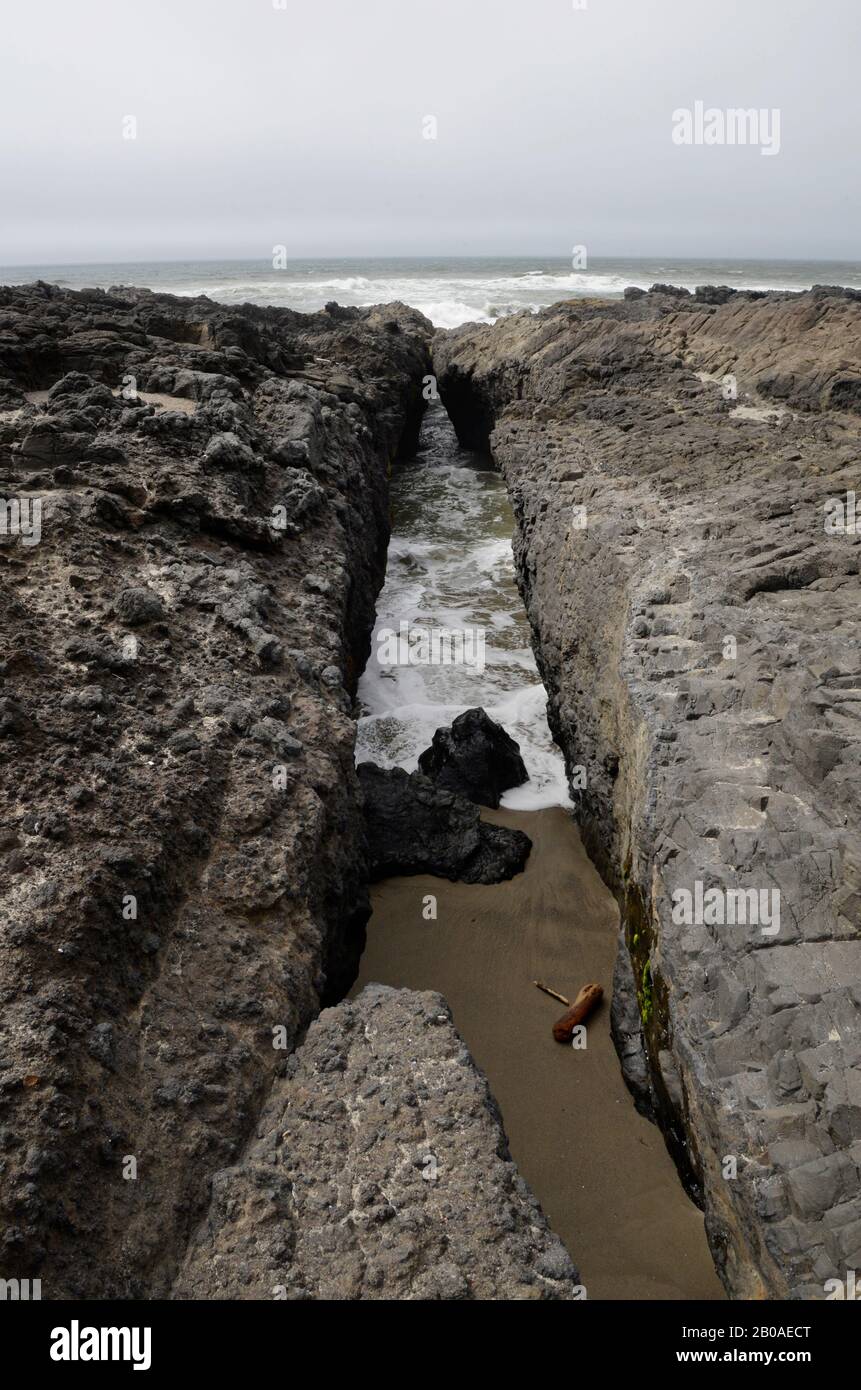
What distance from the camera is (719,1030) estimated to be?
116 inches

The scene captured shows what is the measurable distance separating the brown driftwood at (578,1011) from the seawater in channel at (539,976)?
8 centimetres

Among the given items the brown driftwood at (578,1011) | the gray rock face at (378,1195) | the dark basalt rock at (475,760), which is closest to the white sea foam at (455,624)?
the dark basalt rock at (475,760)

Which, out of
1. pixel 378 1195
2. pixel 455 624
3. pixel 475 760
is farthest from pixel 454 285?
pixel 378 1195

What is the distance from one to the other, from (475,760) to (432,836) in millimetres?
1020

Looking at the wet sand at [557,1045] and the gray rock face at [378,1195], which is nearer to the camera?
the gray rock face at [378,1195]

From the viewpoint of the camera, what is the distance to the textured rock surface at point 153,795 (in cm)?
253

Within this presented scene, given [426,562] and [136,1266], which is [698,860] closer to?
[136,1266]

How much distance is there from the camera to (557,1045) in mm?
4637

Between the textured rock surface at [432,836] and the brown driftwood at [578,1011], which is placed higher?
the textured rock surface at [432,836]

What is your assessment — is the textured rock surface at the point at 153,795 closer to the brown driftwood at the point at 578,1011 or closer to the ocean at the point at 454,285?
the brown driftwood at the point at 578,1011

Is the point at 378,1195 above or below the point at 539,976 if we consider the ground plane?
above

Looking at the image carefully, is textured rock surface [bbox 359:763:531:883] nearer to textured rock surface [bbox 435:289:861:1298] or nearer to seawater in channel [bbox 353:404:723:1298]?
seawater in channel [bbox 353:404:723:1298]

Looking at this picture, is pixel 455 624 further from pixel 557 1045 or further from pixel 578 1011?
pixel 557 1045

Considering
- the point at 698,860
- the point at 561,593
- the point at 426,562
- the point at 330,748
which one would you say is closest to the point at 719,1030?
the point at 698,860
